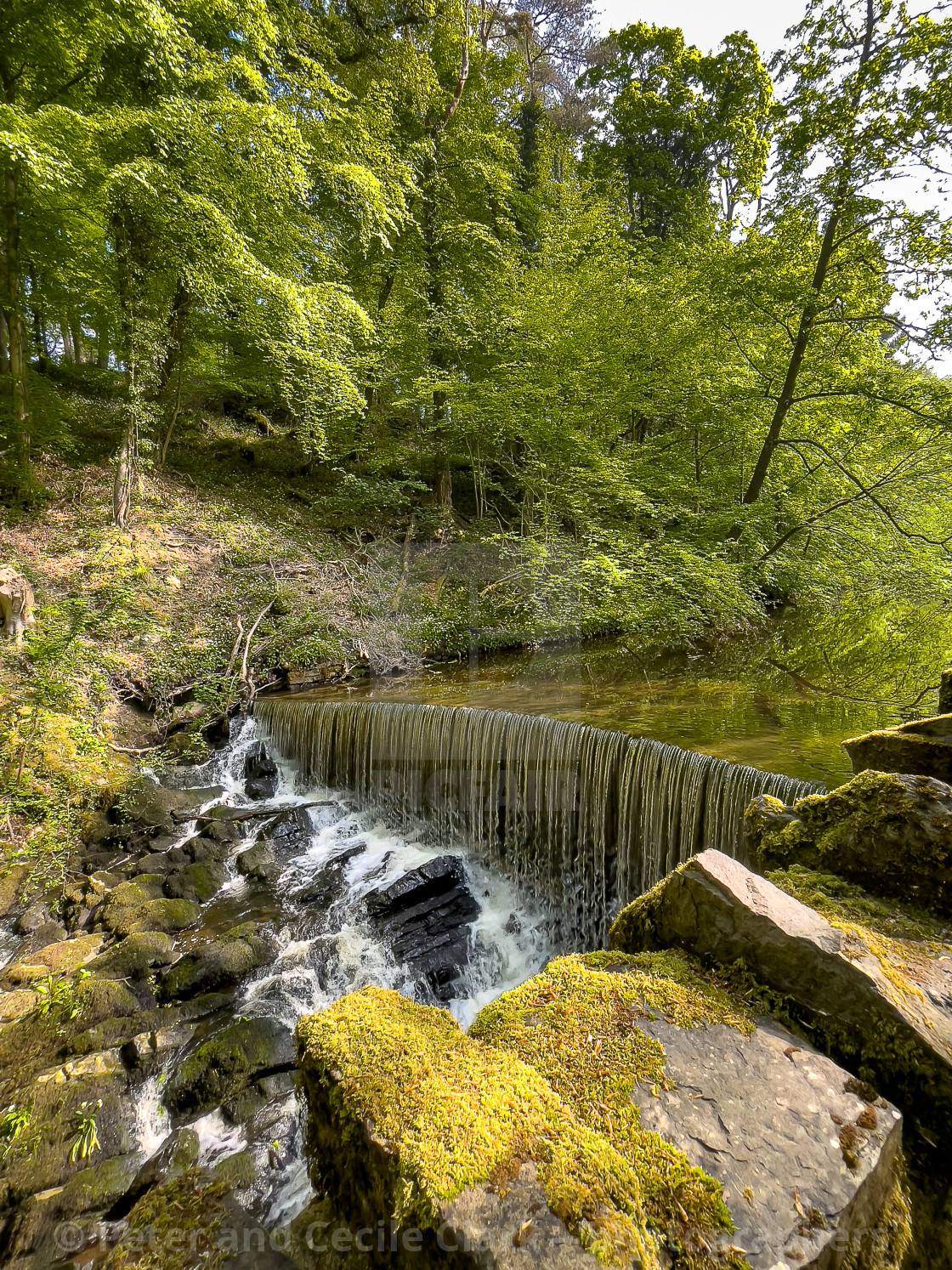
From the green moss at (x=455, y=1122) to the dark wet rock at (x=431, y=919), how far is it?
3254 mm

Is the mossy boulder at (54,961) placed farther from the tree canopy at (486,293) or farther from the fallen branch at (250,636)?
the tree canopy at (486,293)

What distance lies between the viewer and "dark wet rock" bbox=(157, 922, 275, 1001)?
13.2ft

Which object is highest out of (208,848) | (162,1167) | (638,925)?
(638,925)

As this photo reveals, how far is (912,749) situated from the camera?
8.14ft

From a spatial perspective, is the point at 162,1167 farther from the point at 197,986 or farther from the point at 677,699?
the point at 677,699

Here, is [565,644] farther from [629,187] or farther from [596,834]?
[629,187]

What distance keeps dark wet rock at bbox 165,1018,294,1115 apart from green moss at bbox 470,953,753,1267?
2869mm

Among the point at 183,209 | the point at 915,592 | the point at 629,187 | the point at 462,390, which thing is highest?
the point at 629,187

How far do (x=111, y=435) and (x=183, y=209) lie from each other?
6429mm

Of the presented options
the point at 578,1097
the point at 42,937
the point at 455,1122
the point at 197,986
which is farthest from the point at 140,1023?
the point at 578,1097

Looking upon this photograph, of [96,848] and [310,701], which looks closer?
[96,848]

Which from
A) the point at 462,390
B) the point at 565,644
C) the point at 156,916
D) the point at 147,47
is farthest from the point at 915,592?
the point at 147,47

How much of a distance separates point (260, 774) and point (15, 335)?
8.35 m

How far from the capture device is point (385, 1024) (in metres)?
1.60
